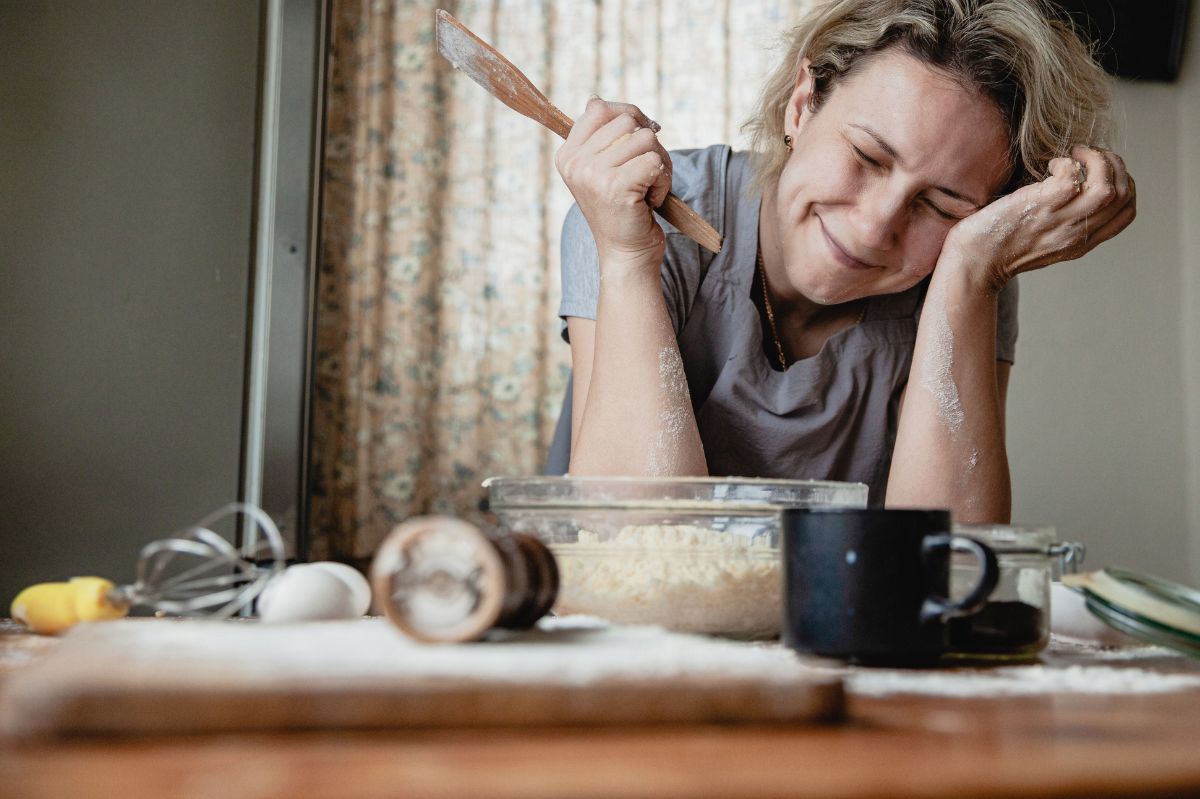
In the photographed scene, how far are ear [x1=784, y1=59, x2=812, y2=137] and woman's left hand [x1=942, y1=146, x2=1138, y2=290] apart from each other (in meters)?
0.24

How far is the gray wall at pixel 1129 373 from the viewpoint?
10.8 feet

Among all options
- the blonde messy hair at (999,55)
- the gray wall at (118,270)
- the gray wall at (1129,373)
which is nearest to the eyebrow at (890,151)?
the blonde messy hair at (999,55)

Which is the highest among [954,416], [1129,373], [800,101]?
[800,101]

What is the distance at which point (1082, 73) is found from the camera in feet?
4.29

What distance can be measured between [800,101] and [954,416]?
1.46ft

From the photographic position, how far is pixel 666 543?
28.4 inches

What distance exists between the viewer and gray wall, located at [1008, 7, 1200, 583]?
3291 mm

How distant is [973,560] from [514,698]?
0.38 meters

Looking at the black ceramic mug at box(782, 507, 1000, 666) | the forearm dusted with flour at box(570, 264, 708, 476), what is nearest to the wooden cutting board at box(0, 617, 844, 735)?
the black ceramic mug at box(782, 507, 1000, 666)

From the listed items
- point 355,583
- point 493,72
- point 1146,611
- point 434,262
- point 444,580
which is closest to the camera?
point 444,580

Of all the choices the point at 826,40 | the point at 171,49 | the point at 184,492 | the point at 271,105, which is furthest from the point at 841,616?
the point at 271,105

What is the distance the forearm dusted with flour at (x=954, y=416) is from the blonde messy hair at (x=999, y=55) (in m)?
0.20

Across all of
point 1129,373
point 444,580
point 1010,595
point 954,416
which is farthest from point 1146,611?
point 1129,373

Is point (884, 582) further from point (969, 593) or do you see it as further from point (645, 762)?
point (645, 762)
